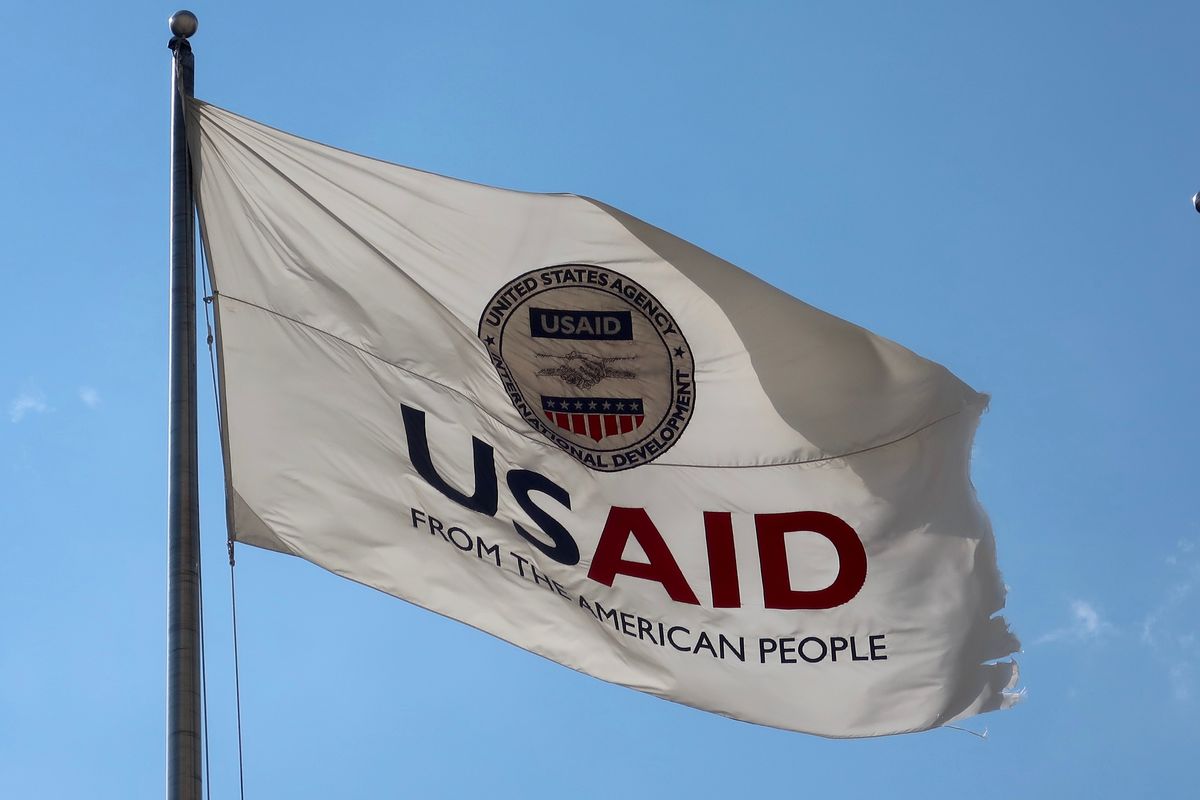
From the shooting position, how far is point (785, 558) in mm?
14531

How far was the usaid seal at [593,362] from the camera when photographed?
1385 cm

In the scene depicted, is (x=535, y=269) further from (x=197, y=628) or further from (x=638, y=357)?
(x=197, y=628)

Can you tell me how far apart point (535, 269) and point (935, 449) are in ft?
12.0

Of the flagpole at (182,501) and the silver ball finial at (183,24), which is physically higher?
the silver ball finial at (183,24)

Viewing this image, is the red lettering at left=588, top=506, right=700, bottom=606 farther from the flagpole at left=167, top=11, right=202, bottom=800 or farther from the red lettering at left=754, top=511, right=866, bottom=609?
the flagpole at left=167, top=11, right=202, bottom=800

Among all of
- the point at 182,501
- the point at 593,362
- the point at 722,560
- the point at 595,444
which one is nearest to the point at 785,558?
the point at 722,560

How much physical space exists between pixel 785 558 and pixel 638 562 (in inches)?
53.5

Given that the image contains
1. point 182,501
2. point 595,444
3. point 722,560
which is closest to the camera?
point 182,501

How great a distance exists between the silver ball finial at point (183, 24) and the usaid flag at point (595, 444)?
22.7 inches

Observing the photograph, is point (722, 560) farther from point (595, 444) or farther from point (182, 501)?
point (182, 501)

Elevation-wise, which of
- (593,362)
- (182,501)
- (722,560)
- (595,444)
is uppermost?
(593,362)

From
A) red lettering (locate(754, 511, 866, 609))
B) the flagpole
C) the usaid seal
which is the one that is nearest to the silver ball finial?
the flagpole

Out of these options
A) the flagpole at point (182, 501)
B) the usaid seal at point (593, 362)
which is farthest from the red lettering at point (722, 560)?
the flagpole at point (182, 501)

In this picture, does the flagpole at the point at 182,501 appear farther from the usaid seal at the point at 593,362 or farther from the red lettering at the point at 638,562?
the red lettering at the point at 638,562
